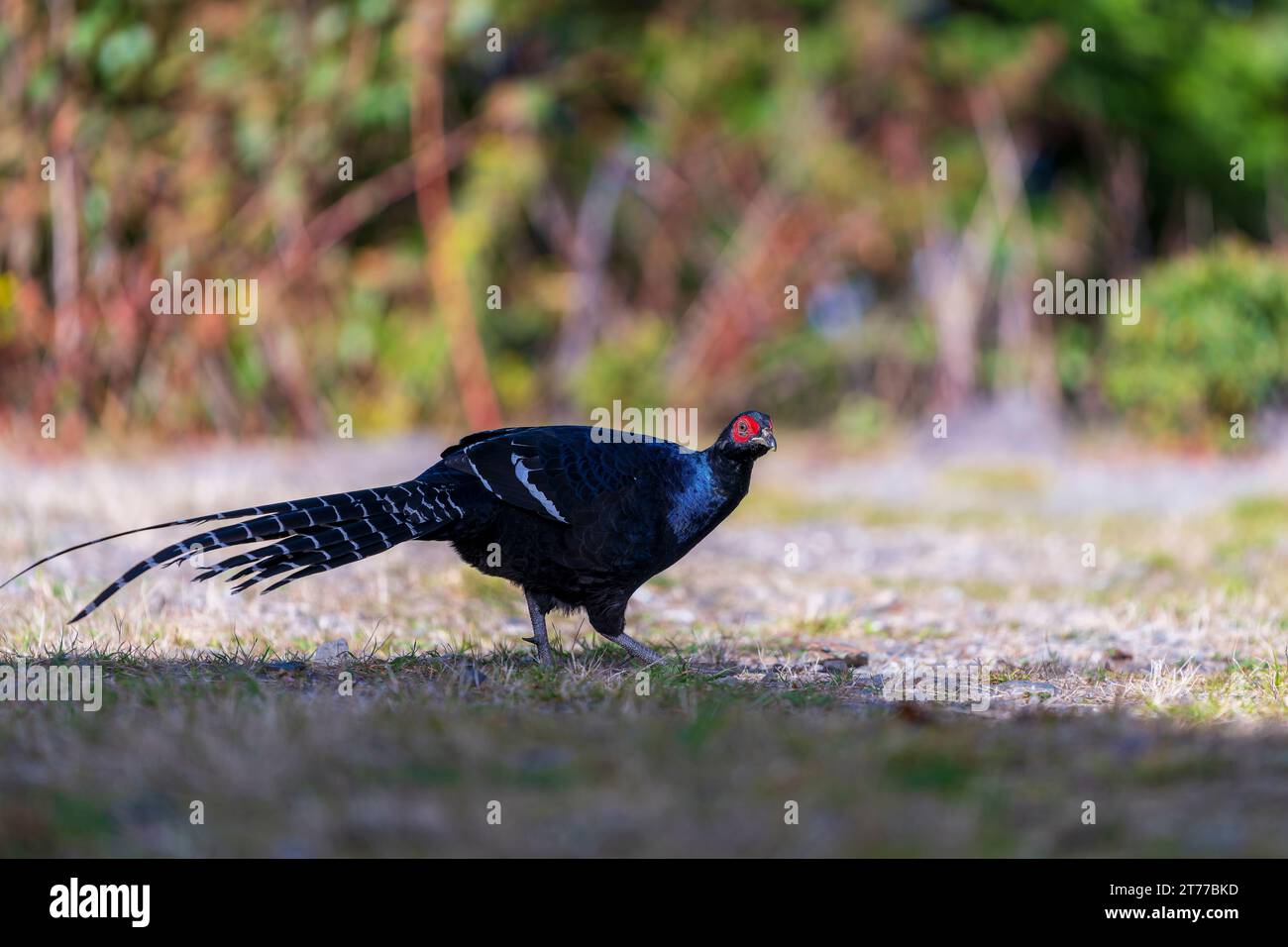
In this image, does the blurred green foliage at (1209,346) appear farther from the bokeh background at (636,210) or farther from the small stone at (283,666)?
the small stone at (283,666)

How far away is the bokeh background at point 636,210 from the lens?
1213 cm

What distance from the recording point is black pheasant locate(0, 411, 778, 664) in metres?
5.15

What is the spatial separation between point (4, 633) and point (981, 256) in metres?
11.1

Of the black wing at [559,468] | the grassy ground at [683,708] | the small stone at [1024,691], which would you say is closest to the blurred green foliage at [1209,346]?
the grassy ground at [683,708]

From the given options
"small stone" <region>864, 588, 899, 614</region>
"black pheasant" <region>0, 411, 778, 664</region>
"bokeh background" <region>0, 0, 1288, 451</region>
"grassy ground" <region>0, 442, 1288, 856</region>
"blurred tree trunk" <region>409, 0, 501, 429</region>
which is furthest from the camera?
"blurred tree trunk" <region>409, 0, 501, 429</region>

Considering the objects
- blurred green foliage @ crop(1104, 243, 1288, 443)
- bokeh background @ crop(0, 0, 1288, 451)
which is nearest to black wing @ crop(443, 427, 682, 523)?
bokeh background @ crop(0, 0, 1288, 451)

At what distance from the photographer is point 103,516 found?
837cm

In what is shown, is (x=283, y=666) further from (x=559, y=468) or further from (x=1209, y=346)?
(x=1209, y=346)

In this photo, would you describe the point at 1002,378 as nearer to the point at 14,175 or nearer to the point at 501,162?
the point at 501,162

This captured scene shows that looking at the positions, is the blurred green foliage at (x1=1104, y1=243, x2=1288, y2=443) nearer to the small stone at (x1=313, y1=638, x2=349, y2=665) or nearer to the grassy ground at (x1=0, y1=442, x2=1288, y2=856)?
the grassy ground at (x1=0, y1=442, x2=1288, y2=856)

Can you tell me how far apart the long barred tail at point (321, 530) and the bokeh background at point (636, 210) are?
7472 millimetres

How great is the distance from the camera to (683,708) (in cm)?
446

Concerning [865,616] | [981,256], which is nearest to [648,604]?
[865,616]

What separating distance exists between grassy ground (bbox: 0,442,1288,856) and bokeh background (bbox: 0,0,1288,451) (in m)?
3.73
